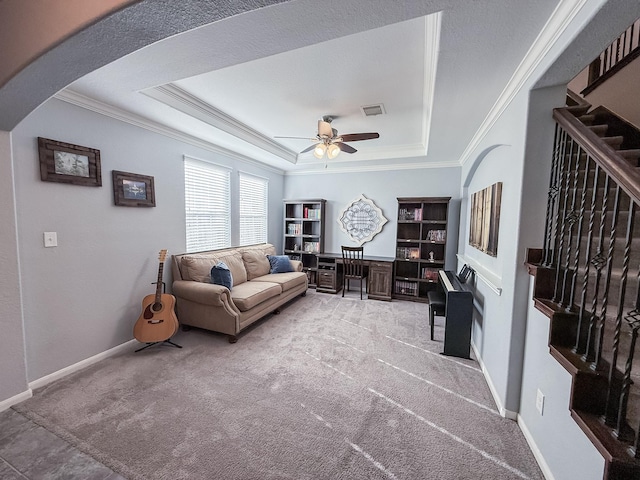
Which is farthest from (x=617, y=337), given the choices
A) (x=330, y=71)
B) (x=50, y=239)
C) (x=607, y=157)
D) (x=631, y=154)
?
(x=50, y=239)

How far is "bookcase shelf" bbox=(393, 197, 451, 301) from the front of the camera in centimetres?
469

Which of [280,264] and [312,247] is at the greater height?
[312,247]

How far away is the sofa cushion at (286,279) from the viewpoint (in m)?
4.15

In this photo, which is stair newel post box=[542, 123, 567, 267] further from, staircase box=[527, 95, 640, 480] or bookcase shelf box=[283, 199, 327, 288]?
bookcase shelf box=[283, 199, 327, 288]

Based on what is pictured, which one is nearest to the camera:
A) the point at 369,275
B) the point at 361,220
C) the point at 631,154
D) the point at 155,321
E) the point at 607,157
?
the point at 607,157

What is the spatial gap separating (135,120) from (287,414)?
3.32m

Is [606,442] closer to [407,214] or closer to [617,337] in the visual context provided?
[617,337]

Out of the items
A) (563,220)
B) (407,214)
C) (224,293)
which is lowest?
(224,293)

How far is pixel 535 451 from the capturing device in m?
1.64

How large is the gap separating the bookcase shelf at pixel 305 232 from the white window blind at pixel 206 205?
154 cm

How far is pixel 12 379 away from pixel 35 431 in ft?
1.81

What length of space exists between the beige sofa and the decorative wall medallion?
178 cm

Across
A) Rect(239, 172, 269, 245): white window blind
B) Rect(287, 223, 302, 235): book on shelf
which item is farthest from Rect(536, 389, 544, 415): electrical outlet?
Rect(287, 223, 302, 235): book on shelf

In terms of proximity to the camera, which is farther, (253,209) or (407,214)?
(253,209)
